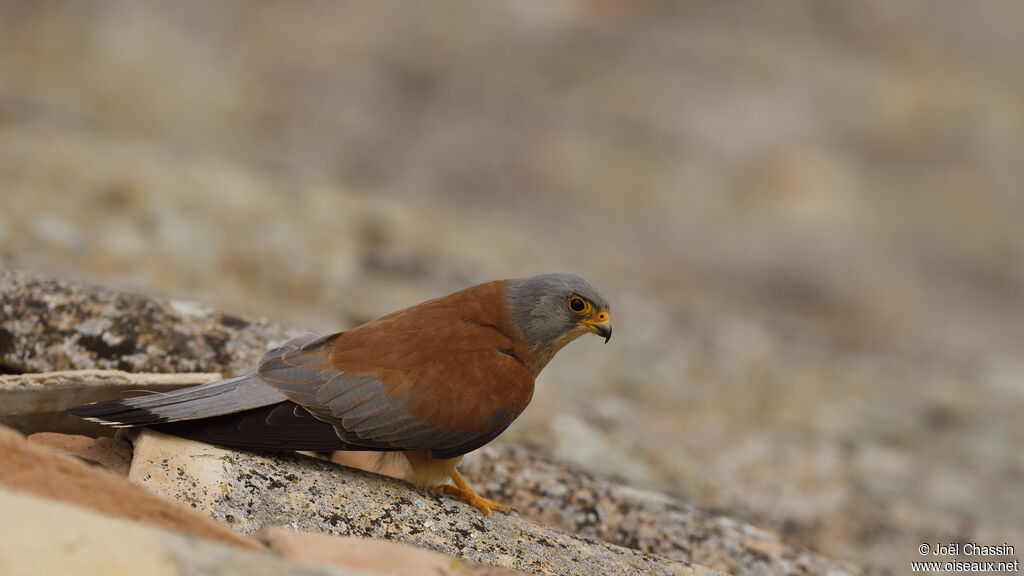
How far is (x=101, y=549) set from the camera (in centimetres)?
290

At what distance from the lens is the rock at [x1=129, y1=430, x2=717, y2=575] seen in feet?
14.3

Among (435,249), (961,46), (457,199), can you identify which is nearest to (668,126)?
(457,199)

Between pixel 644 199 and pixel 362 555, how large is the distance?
1937 cm

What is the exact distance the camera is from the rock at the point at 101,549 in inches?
110

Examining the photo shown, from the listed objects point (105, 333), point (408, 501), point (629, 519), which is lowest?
point (408, 501)

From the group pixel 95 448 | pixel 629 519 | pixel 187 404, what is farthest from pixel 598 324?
pixel 95 448

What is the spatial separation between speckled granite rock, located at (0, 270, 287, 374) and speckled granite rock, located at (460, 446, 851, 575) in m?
1.65

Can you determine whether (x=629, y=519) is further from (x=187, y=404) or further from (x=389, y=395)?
(x=187, y=404)

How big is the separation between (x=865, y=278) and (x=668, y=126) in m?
5.94

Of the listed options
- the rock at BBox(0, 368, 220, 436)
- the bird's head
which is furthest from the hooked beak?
the rock at BBox(0, 368, 220, 436)

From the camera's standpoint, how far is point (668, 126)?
23812 mm

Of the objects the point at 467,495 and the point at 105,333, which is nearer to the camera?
the point at 467,495

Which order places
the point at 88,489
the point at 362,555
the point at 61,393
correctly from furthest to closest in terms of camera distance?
1. the point at 61,393
2. the point at 362,555
3. the point at 88,489

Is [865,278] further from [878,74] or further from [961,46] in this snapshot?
[961,46]
